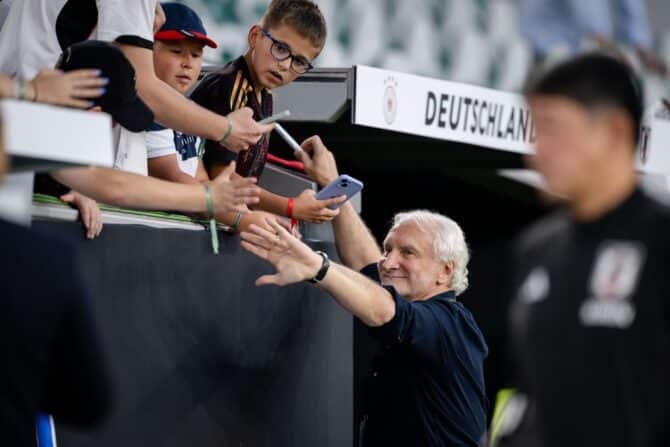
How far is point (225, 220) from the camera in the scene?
454cm

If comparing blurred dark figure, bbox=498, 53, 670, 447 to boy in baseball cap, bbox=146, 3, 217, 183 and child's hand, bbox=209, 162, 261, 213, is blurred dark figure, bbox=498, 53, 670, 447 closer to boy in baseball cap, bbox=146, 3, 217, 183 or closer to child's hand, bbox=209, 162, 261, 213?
child's hand, bbox=209, 162, 261, 213

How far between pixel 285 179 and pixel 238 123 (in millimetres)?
1550

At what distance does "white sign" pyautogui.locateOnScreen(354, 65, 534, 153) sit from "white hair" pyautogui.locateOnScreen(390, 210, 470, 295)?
670mm

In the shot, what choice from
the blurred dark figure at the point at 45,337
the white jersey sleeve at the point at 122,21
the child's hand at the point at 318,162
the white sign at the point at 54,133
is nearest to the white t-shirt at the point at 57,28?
the white jersey sleeve at the point at 122,21

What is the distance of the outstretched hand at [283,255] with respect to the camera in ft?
13.0

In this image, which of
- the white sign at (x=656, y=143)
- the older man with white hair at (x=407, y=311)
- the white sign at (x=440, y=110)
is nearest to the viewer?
the older man with white hair at (x=407, y=311)

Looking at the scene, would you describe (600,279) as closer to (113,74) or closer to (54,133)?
(54,133)

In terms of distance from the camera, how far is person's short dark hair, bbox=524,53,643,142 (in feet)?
7.75

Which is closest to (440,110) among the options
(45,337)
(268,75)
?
(268,75)

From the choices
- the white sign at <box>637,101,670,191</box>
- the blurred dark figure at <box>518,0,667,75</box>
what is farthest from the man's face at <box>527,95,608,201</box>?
the blurred dark figure at <box>518,0,667,75</box>

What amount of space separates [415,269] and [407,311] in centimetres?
53

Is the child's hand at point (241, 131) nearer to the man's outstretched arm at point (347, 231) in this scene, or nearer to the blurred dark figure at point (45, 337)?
the man's outstretched arm at point (347, 231)

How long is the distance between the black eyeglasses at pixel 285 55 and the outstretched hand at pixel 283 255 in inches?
31.4

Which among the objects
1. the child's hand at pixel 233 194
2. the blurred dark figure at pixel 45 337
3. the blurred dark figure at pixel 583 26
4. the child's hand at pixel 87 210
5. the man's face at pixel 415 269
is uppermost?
the blurred dark figure at pixel 583 26
